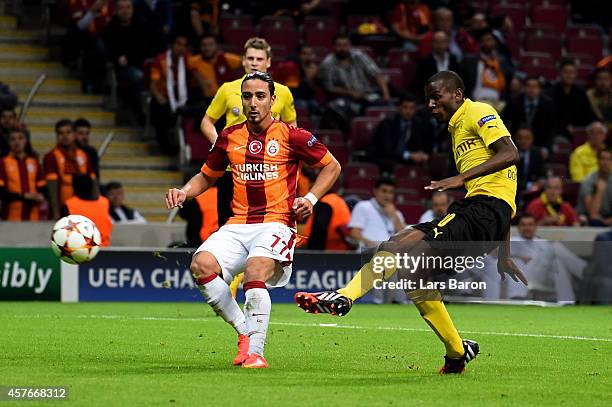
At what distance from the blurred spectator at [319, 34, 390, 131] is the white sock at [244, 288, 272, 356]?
11883mm

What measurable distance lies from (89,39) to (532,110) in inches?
267

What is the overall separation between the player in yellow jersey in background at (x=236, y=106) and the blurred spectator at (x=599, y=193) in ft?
24.8

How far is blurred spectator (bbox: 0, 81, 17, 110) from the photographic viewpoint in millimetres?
18875

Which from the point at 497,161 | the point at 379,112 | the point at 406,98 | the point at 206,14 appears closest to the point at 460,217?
the point at 497,161

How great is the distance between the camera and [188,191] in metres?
9.38

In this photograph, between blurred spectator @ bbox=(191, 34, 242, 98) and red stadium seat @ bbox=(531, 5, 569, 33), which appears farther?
red stadium seat @ bbox=(531, 5, 569, 33)

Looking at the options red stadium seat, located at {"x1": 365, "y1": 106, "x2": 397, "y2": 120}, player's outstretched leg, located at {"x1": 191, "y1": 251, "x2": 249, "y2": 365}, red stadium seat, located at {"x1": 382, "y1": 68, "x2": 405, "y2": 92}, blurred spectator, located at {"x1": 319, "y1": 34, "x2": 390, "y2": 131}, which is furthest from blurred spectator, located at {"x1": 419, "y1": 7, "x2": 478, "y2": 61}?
player's outstretched leg, located at {"x1": 191, "y1": 251, "x2": 249, "y2": 365}

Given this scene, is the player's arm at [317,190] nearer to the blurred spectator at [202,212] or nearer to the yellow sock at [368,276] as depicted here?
the yellow sock at [368,276]

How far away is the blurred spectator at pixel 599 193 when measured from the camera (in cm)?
1830

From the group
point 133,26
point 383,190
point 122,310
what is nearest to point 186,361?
point 122,310

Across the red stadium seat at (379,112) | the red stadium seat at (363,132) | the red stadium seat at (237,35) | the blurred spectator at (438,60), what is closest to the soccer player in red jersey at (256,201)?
the red stadium seat at (363,132)

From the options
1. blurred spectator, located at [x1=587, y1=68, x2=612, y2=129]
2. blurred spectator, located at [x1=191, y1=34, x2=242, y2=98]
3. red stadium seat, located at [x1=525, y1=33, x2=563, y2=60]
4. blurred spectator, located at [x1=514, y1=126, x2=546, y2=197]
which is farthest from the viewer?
red stadium seat, located at [x1=525, y1=33, x2=563, y2=60]

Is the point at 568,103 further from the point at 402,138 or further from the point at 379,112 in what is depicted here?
the point at 402,138

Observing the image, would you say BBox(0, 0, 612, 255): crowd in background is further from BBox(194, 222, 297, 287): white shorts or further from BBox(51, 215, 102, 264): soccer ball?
BBox(194, 222, 297, 287): white shorts
